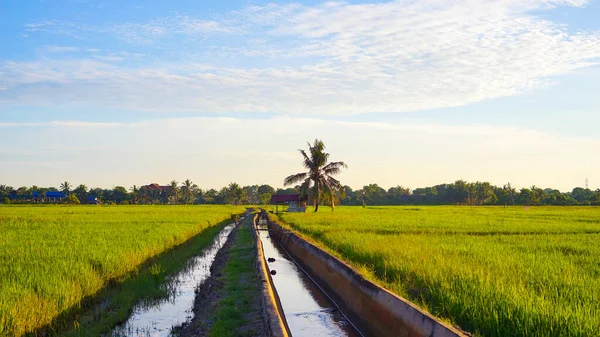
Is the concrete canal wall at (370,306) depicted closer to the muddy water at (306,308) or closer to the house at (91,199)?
the muddy water at (306,308)

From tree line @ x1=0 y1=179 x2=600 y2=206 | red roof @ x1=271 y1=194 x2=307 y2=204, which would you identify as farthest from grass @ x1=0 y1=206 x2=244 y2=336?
tree line @ x1=0 y1=179 x2=600 y2=206

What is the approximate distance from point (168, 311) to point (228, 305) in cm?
93

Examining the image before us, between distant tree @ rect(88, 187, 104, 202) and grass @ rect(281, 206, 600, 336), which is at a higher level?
distant tree @ rect(88, 187, 104, 202)

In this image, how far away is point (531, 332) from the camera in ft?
13.8

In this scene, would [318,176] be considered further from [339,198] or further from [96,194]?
[96,194]

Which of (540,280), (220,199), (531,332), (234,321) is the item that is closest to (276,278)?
(234,321)

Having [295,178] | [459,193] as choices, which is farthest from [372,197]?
[295,178]

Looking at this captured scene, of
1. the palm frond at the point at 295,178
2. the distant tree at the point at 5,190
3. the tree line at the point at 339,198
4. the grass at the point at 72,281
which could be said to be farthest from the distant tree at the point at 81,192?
the grass at the point at 72,281

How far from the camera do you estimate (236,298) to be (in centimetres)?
812

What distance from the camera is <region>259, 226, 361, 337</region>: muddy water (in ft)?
22.4

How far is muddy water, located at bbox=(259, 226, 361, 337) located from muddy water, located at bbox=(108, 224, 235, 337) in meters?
1.63

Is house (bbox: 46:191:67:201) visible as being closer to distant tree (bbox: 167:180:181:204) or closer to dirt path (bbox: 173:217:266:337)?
distant tree (bbox: 167:180:181:204)

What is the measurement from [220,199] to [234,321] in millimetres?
99175

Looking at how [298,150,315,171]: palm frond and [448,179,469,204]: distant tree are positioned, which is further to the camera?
[448,179,469,204]: distant tree
